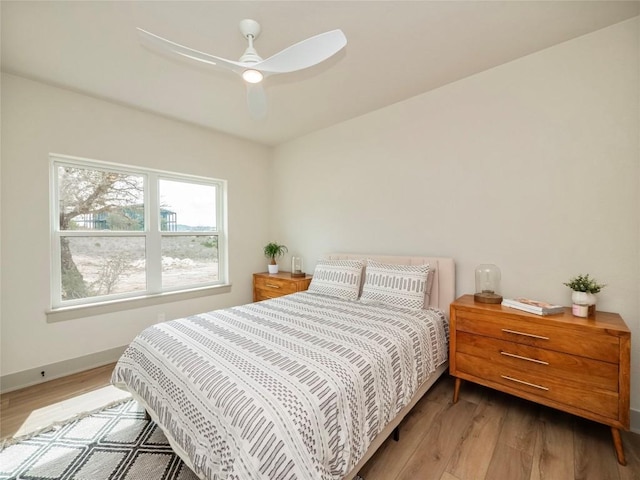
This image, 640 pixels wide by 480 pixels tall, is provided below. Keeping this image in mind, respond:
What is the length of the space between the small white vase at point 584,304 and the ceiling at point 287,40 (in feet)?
5.77

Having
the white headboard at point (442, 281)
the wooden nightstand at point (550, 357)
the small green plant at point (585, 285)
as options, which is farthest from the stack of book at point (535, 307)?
the white headboard at point (442, 281)

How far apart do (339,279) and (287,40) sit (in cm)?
204

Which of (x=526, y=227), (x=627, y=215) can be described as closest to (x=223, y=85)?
(x=526, y=227)

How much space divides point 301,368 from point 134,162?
112 inches

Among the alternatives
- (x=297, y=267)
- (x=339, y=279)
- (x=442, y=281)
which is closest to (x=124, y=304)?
(x=297, y=267)

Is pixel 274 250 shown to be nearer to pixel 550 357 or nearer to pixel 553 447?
pixel 550 357

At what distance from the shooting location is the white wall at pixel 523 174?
5.98ft

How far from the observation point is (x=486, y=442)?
1.69 metres

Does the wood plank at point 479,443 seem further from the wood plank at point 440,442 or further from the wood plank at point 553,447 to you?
the wood plank at point 553,447

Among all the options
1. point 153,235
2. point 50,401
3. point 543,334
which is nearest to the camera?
point 543,334

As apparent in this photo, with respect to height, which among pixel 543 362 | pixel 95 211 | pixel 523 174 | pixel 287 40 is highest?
pixel 287 40

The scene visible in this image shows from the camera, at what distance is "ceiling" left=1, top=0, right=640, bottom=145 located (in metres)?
1.64

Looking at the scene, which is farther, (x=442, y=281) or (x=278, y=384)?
(x=442, y=281)

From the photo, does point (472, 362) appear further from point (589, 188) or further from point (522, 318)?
point (589, 188)
